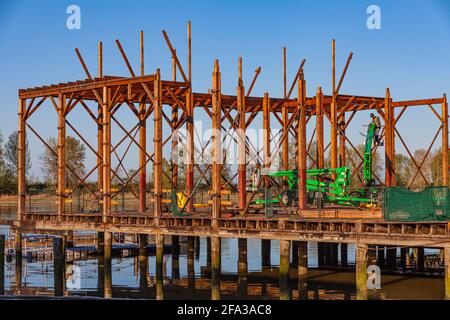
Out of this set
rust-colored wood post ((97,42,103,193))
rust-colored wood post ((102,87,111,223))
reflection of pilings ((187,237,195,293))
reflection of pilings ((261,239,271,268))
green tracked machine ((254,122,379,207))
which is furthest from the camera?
rust-colored wood post ((97,42,103,193))

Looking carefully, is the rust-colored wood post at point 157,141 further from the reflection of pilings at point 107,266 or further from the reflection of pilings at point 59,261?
the reflection of pilings at point 59,261

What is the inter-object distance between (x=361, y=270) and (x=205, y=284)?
431 inches

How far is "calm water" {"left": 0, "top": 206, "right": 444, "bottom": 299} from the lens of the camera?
36562mm

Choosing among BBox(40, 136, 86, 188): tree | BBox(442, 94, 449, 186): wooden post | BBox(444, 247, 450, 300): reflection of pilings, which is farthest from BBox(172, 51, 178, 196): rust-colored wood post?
BBox(40, 136, 86, 188): tree

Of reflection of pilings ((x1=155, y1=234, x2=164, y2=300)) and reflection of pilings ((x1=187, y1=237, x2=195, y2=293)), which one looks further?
reflection of pilings ((x1=187, y1=237, x2=195, y2=293))

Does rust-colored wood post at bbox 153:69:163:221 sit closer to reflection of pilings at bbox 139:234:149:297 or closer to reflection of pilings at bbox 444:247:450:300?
reflection of pilings at bbox 139:234:149:297

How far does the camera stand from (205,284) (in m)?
40.7

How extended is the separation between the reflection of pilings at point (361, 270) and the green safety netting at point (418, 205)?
1.60 m

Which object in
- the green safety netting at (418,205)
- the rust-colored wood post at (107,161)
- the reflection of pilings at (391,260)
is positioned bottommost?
the reflection of pilings at (391,260)

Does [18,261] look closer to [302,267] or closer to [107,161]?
[107,161]

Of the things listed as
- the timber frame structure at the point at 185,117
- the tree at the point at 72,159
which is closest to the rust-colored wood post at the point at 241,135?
the timber frame structure at the point at 185,117

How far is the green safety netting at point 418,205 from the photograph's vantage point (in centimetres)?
3183

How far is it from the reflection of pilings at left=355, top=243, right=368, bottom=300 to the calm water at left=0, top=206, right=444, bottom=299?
210 cm
